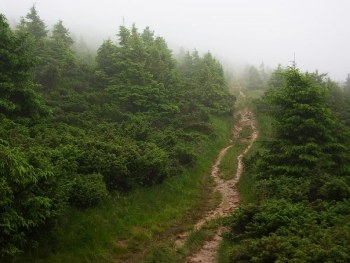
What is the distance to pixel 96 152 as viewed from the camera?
1631 centimetres

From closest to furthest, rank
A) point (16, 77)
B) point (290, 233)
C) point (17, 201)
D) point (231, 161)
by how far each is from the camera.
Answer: point (17, 201) → point (290, 233) → point (16, 77) → point (231, 161)

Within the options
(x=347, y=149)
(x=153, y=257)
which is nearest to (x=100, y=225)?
(x=153, y=257)

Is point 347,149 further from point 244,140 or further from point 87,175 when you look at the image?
point 244,140

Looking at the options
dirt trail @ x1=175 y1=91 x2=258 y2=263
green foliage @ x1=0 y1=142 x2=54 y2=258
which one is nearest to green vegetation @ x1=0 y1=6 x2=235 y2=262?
green foliage @ x1=0 y1=142 x2=54 y2=258

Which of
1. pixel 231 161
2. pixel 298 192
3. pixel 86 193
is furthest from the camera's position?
pixel 231 161

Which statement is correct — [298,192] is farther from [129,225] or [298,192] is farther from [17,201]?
[17,201]

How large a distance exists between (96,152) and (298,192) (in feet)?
28.8

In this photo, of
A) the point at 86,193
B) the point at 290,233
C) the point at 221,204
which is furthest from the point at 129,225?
the point at 290,233

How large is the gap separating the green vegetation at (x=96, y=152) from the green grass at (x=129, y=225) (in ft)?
0.16

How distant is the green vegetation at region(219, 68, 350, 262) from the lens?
9422 mm

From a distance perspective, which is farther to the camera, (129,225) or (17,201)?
(129,225)

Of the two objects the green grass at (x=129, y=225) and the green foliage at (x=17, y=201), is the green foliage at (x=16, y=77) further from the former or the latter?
the green foliage at (x=17, y=201)

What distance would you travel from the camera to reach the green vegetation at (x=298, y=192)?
9422 mm

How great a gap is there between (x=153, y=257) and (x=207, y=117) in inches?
916
